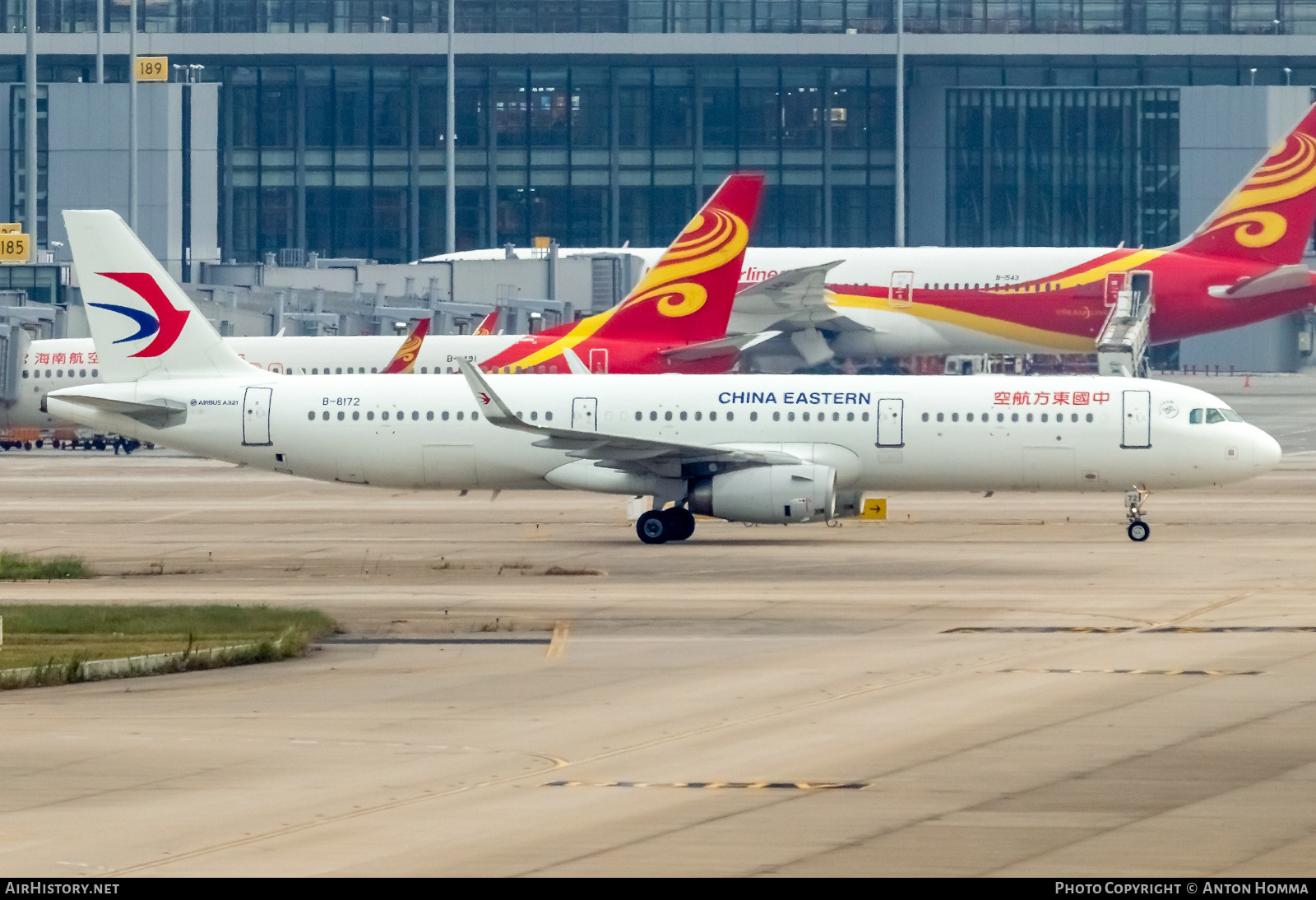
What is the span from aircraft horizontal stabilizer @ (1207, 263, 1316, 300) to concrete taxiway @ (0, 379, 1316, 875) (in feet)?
114

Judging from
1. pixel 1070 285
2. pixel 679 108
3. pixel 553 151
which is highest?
pixel 679 108

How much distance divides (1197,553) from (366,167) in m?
97.9

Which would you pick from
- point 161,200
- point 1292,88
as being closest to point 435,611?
point 161,200

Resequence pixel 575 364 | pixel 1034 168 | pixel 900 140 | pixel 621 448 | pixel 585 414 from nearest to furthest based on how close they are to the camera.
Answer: pixel 621 448 → pixel 585 414 → pixel 575 364 → pixel 900 140 → pixel 1034 168

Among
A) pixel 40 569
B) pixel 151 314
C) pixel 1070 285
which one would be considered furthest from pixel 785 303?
pixel 40 569

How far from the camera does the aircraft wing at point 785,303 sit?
69.6 meters

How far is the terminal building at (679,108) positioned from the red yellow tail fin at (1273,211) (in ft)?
164

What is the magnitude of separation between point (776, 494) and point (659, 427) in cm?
386

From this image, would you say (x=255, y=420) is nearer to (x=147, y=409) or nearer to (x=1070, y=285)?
(x=147, y=409)

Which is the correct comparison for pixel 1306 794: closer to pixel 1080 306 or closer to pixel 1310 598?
pixel 1310 598

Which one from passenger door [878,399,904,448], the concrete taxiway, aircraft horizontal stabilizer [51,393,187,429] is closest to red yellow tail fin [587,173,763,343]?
the concrete taxiway

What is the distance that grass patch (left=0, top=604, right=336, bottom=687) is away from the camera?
25797 millimetres

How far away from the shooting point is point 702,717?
73.2 ft

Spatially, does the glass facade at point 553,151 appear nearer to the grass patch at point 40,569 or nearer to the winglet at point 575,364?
the winglet at point 575,364
